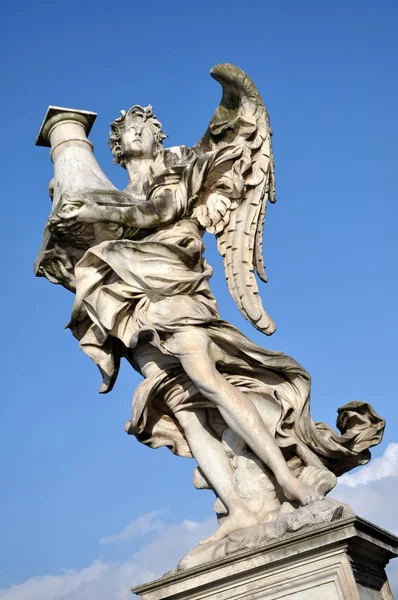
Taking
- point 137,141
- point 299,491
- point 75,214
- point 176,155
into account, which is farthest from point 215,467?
point 137,141

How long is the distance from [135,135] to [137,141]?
6cm

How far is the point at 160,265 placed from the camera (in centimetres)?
652

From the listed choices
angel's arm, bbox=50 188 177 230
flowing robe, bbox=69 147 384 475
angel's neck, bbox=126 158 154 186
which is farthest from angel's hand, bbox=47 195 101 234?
angel's neck, bbox=126 158 154 186

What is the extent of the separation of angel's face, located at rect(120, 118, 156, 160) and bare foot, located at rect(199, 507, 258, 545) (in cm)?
310

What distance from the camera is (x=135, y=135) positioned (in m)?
7.48

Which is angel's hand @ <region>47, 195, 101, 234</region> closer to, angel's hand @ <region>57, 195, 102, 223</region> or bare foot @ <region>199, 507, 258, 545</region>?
angel's hand @ <region>57, 195, 102, 223</region>

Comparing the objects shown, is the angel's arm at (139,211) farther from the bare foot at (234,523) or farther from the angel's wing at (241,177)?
the bare foot at (234,523)

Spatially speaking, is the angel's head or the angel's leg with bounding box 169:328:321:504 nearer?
the angel's leg with bounding box 169:328:321:504

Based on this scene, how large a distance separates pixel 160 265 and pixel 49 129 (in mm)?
2168

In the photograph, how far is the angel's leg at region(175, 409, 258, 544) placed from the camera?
229 inches

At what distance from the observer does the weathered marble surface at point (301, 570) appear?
5.23 meters

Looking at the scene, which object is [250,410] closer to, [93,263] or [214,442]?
[214,442]

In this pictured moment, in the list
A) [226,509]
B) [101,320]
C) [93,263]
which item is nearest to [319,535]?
[226,509]

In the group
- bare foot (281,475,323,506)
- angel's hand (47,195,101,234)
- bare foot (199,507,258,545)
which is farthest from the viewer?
angel's hand (47,195,101,234)
